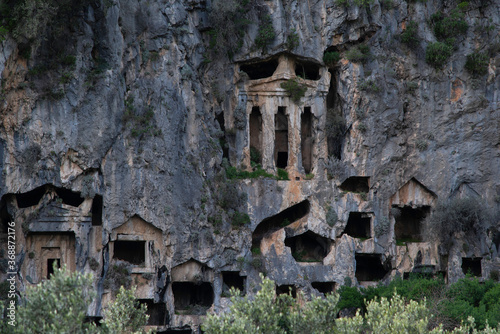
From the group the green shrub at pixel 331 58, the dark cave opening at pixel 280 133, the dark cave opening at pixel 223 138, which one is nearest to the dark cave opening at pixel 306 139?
the dark cave opening at pixel 280 133

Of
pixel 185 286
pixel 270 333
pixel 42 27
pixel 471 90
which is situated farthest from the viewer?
pixel 471 90

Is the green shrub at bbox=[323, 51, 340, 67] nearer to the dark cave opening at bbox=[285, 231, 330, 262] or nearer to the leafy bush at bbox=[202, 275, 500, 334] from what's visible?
the dark cave opening at bbox=[285, 231, 330, 262]

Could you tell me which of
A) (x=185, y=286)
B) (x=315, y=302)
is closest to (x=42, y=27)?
(x=185, y=286)

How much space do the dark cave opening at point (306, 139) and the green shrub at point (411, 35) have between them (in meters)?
7.79

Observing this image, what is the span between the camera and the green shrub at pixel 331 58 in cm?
4425

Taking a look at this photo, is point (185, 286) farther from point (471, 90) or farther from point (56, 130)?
point (471, 90)

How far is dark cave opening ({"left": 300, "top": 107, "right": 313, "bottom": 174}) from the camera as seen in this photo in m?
44.8

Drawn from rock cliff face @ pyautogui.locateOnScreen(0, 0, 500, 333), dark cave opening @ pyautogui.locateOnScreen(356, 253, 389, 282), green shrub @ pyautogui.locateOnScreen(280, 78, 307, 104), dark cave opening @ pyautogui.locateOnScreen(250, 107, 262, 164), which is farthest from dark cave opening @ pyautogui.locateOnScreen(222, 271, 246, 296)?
green shrub @ pyautogui.locateOnScreen(280, 78, 307, 104)

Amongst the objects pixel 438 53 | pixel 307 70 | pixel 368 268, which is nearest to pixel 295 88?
pixel 307 70

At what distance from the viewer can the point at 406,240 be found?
147 feet

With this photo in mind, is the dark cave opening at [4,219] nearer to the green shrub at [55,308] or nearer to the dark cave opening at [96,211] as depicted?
the dark cave opening at [96,211]

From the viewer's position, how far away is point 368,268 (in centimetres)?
4484

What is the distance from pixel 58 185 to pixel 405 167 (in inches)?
848

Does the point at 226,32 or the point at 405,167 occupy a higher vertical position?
the point at 226,32
